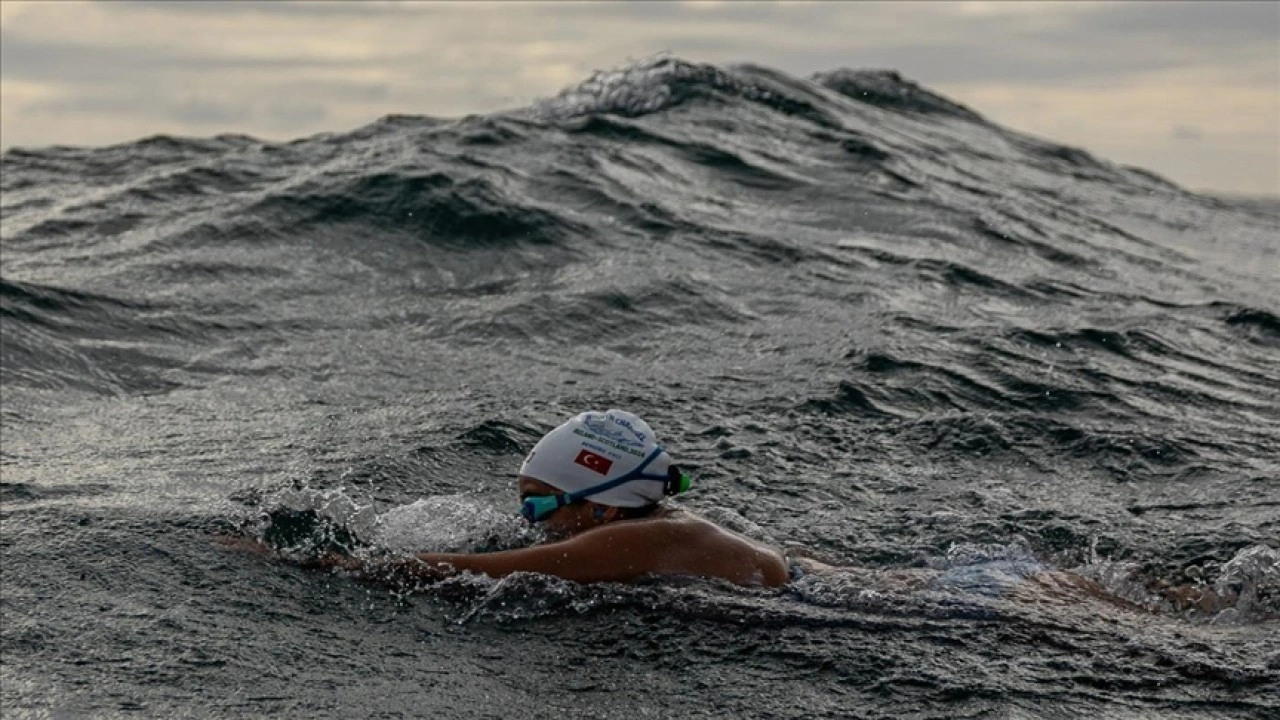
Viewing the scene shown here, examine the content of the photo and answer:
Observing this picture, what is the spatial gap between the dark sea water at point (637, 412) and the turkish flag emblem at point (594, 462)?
2.17ft

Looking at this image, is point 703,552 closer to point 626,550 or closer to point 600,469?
point 626,550

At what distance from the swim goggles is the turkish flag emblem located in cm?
7

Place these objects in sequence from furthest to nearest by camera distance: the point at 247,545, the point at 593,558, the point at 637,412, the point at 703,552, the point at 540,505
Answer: the point at 637,412
the point at 247,545
the point at 540,505
the point at 703,552
the point at 593,558

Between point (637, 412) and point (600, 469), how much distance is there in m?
3.35

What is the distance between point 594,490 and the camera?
7.47 m

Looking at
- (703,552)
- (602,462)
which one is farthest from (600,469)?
(703,552)

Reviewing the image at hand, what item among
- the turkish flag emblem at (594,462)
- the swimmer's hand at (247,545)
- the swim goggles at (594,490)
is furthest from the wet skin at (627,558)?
the swimmer's hand at (247,545)

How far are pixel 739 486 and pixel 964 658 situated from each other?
3050mm

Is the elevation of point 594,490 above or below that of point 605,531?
above

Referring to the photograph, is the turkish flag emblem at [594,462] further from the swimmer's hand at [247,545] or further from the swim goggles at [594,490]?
the swimmer's hand at [247,545]

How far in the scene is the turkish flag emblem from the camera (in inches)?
295

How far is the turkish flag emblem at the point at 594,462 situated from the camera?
7480 millimetres

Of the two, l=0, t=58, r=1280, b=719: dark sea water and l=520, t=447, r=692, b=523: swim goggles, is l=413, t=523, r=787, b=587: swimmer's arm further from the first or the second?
l=520, t=447, r=692, b=523: swim goggles

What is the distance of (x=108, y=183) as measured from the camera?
815 inches
